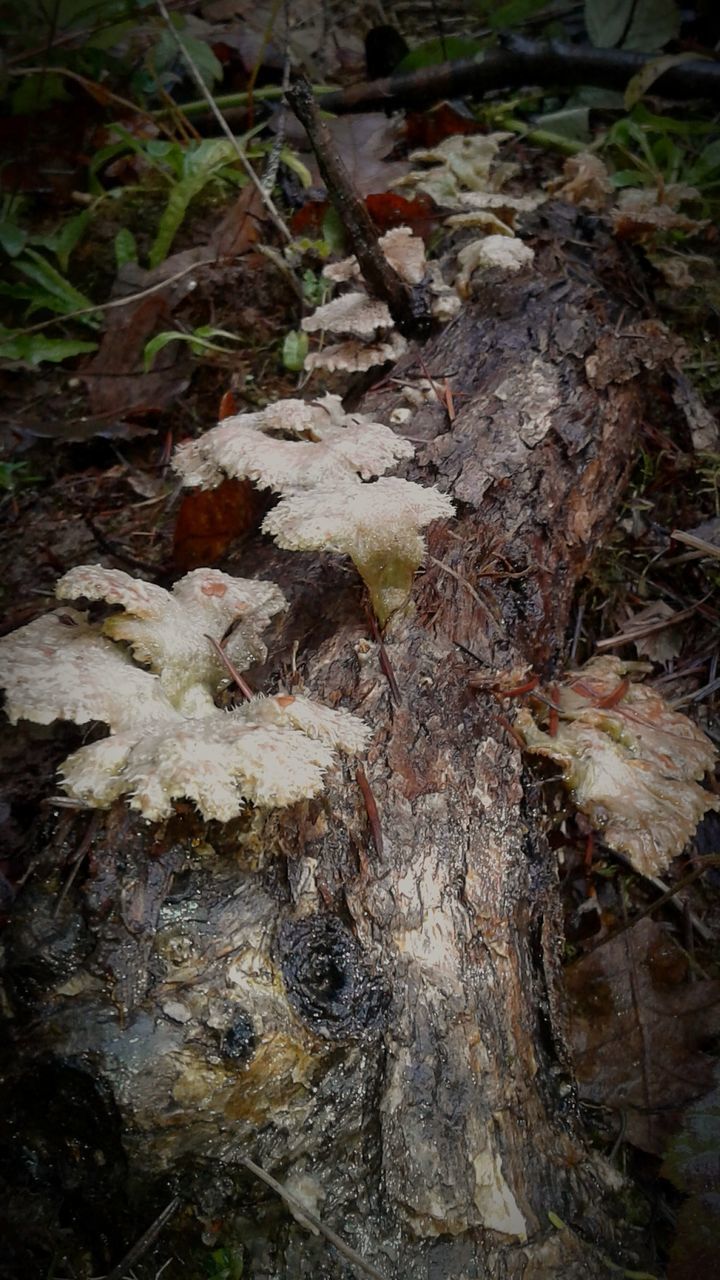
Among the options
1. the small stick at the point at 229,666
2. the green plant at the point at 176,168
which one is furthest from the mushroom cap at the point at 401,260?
the small stick at the point at 229,666

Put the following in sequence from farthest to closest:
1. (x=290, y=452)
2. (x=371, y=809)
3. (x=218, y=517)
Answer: (x=218, y=517), (x=290, y=452), (x=371, y=809)

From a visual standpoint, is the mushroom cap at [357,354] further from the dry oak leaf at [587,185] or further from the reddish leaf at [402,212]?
the dry oak leaf at [587,185]

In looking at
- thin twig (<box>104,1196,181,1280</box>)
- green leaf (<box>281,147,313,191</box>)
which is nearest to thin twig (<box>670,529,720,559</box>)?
thin twig (<box>104,1196,181,1280</box>)

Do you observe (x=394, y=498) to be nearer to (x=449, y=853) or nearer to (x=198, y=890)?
(x=449, y=853)

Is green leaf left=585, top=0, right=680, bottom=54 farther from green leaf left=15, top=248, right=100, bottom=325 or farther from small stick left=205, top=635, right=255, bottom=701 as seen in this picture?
small stick left=205, top=635, right=255, bottom=701

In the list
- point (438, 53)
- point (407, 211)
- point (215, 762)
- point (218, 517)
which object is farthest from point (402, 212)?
point (215, 762)

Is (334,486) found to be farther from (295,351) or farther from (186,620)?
(295,351)
